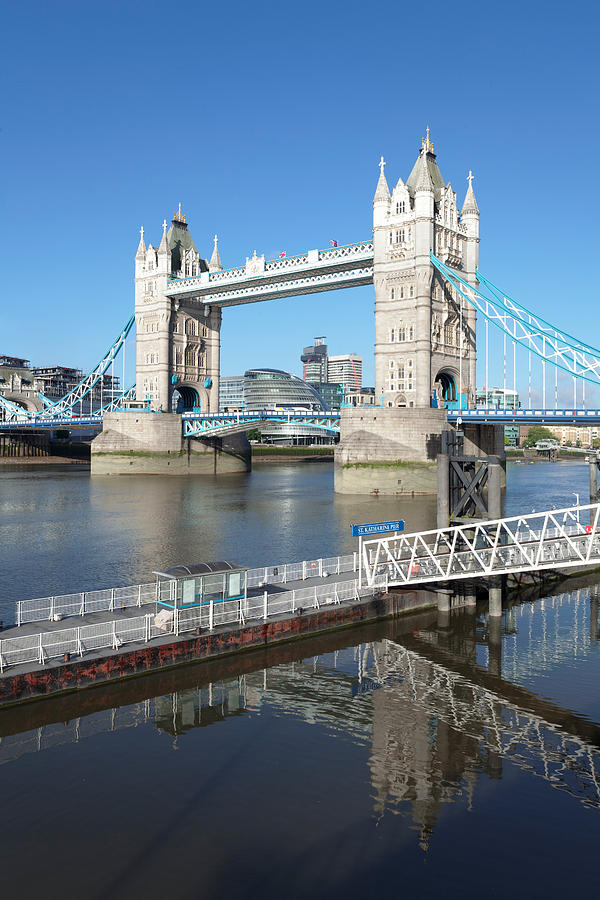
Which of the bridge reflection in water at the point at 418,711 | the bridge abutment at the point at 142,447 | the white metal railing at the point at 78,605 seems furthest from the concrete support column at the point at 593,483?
the bridge abutment at the point at 142,447

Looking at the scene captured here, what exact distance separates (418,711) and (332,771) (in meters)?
4.29

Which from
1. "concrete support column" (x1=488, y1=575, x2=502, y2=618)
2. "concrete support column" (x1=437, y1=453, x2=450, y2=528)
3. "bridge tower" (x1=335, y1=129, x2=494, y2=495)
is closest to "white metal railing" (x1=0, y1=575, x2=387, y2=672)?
"concrete support column" (x1=488, y1=575, x2=502, y2=618)

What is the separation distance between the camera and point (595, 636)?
2775 centimetres

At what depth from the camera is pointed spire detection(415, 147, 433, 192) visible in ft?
280

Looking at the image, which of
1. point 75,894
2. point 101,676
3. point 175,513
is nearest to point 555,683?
point 101,676

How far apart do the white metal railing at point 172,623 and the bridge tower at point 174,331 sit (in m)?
92.9

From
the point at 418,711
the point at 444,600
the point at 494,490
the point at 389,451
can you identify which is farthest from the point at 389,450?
the point at 418,711

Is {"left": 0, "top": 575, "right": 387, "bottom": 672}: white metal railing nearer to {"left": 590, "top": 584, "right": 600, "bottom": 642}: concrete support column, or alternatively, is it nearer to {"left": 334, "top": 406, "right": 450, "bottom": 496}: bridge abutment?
{"left": 590, "top": 584, "right": 600, "bottom": 642}: concrete support column

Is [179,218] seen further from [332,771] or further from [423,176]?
[332,771]

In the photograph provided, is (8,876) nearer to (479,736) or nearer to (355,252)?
(479,736)

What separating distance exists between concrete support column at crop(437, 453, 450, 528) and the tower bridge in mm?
44692

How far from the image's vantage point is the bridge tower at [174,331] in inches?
4660

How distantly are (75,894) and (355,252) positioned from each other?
88.2m

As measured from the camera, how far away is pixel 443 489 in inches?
1304
